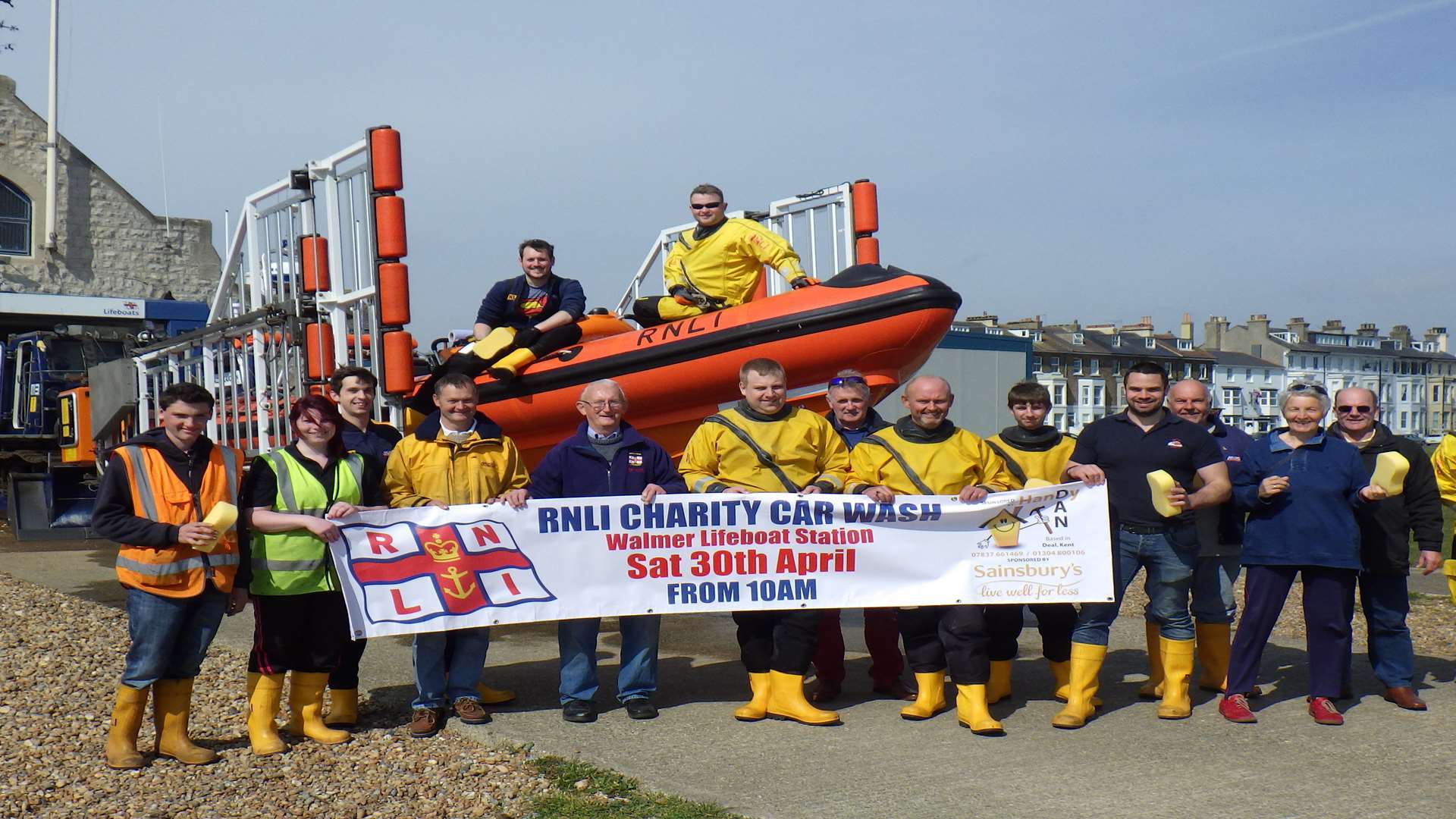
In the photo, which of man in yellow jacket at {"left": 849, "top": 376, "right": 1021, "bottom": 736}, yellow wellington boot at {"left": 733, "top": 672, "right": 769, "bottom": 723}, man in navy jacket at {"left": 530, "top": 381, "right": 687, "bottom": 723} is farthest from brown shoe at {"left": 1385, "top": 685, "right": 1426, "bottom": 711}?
man in navy jacket at {"left": 530, "top": 381, "right": 687, "bottom": 723}

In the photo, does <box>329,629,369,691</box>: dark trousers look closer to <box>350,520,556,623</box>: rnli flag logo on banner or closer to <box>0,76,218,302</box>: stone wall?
<box>350,520,556,623</box>: rnli flag logo on banner

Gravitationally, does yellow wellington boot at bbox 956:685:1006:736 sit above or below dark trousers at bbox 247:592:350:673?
below

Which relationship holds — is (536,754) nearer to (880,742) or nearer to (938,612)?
(880,742)

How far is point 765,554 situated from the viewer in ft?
15.9

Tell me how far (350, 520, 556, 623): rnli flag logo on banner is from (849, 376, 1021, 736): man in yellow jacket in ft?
4.45

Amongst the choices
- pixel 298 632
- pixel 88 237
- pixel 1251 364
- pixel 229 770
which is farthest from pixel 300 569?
pixel 1251 364

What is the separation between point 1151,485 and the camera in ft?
15.3

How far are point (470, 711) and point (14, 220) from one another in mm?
21058

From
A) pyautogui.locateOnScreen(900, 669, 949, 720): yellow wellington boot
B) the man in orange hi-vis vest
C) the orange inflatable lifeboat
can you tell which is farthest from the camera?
the orange inflatable lifeboat

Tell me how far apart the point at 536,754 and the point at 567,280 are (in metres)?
3.22

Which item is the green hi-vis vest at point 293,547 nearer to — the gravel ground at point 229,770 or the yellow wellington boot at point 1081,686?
the gravel ground at point 229,770

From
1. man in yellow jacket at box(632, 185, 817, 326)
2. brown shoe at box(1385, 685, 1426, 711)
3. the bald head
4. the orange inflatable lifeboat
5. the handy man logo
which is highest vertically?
man in yellow jacket at box(632, 185, 817, 326)

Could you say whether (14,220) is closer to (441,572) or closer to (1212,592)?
(441,572)

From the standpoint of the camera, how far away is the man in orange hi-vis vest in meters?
4.09
